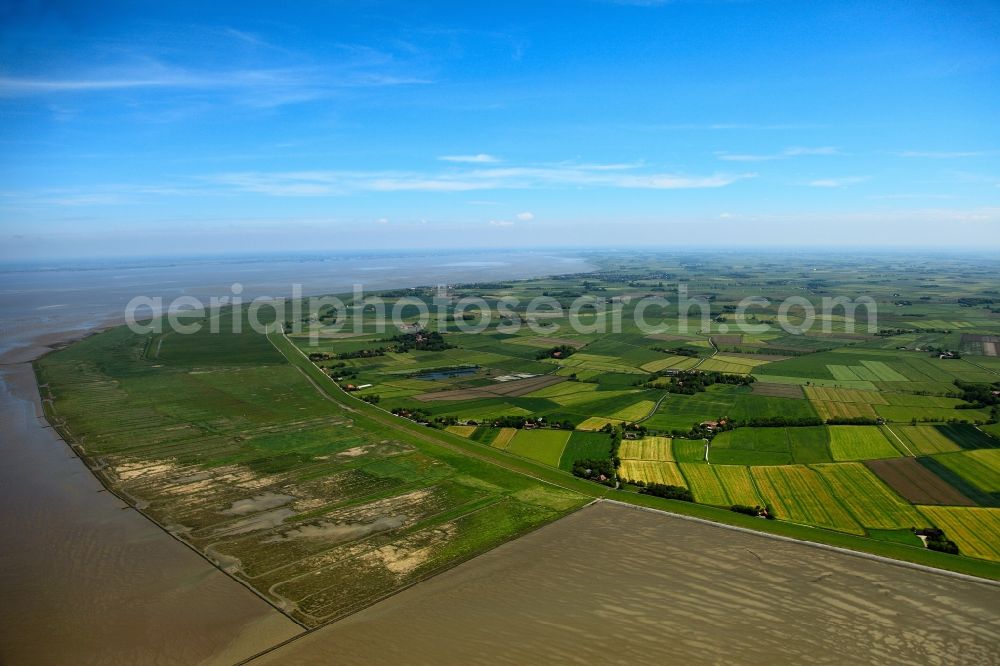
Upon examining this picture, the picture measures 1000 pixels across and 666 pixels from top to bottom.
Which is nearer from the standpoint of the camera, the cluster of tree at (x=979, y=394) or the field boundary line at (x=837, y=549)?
the field boundary line at (x=837, y=549)

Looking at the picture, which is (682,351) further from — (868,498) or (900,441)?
(868,498)

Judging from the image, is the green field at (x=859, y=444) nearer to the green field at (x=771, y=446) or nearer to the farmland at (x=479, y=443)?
the farmland at (x=479, y=443)

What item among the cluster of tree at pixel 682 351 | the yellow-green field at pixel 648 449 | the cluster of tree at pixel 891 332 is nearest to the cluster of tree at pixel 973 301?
the cluster of tree at pixel 891 332

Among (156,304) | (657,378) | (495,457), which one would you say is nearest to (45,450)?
(495,457)

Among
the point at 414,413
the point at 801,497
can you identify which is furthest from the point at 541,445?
the point at 801,497

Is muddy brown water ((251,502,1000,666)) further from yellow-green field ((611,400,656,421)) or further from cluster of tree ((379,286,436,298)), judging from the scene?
cluster of tree ((379,286,436,298))

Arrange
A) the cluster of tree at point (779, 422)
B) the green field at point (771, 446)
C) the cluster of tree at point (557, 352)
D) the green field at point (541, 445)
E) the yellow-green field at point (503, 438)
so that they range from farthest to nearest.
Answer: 1. the cluster of tree at point (557, 352)
2. the cluster of tree at point (779, 422)
3. the yellow-green field at point (503, 438)
4. the green field at point (541, 445)
5. the green field at point (771, 446)
